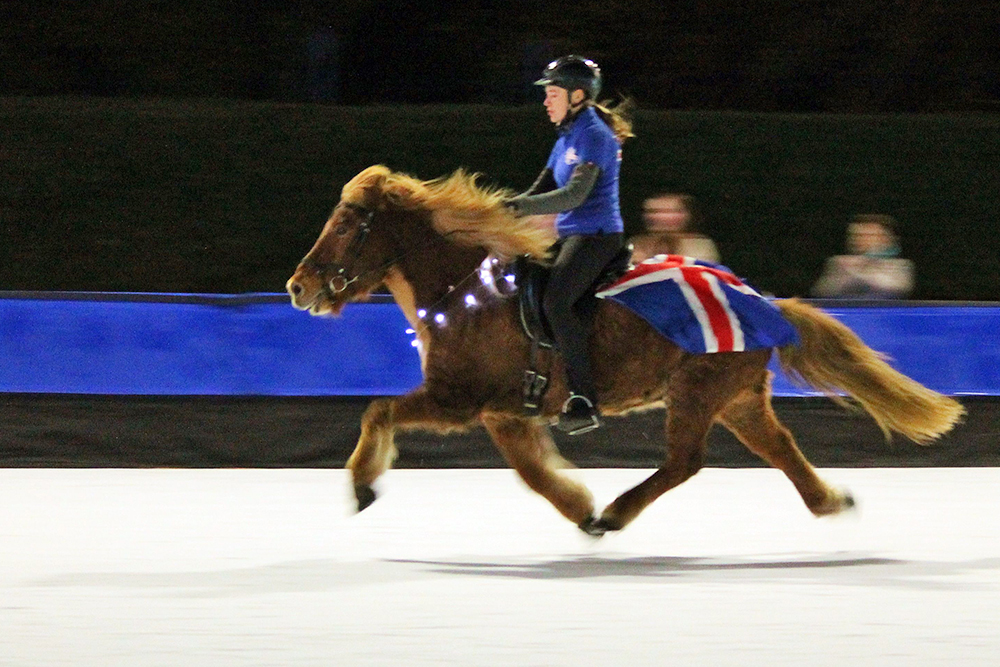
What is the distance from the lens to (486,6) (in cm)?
1622

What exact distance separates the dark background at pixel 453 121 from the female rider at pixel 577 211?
24.6 ft

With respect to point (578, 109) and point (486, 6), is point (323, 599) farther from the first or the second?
point (486, 6)

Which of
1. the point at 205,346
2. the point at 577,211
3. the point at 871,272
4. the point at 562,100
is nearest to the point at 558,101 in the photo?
the point at 562,100

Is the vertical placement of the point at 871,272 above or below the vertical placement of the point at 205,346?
above

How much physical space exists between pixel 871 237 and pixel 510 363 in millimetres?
4308

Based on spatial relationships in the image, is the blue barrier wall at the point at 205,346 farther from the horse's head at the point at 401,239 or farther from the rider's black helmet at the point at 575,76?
the rider's black helmet at the point at 575,76

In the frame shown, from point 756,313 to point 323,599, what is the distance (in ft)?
8.76

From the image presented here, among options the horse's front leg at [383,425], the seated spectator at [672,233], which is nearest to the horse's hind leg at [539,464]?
the horse's front leg at [383,425]

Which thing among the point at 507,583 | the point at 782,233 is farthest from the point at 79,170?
the point at 507,583

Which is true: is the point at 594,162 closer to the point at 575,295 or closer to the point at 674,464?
the point at 575,295

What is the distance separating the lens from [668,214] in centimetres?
1011

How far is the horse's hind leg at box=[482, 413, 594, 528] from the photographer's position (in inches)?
301

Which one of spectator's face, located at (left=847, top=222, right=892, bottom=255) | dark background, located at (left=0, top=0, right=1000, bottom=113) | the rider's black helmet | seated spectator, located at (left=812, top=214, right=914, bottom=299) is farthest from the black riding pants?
dark background, located at (left=0, top=0, right=1000, bottom=113)

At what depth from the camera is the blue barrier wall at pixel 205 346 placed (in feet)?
34.8
